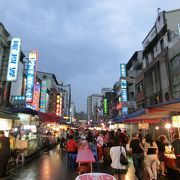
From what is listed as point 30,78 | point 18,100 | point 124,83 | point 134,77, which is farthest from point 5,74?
point 134,77

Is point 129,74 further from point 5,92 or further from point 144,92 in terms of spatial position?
point 5,92

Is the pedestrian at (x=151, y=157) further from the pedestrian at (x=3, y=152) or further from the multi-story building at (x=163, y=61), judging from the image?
the multi-story building at (x=163, y=61)

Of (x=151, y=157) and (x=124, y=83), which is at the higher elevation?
(x=124, y=83)

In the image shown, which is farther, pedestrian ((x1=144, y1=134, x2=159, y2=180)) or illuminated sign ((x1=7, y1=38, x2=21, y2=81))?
illuminated sign ((x1=7, y1=38, x2=21, y2=81))

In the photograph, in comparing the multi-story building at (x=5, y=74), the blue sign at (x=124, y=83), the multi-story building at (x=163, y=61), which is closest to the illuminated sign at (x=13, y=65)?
the multi-story building at (x=5, y=74)

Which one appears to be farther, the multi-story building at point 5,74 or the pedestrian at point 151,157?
the multi-story building at point 5,74

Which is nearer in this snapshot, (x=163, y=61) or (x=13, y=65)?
(x=13, y=65)

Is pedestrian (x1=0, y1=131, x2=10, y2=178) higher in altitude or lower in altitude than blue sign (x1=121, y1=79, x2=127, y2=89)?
lower

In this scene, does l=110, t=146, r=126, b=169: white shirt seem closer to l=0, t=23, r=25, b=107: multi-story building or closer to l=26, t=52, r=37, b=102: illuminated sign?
l=0, t=23, r=25, b=107: multi-story building

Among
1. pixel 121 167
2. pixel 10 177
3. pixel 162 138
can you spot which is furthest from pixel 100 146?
pixel 121 167

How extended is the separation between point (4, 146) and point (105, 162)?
7385mm

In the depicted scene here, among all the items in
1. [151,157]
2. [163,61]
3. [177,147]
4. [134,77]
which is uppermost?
[134,77]

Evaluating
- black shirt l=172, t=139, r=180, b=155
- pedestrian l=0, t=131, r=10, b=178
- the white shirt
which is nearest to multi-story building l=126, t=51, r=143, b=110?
black shirt l=172, t=139, r=180, b=155

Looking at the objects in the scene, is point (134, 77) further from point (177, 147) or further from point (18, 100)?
point (177, 147)
